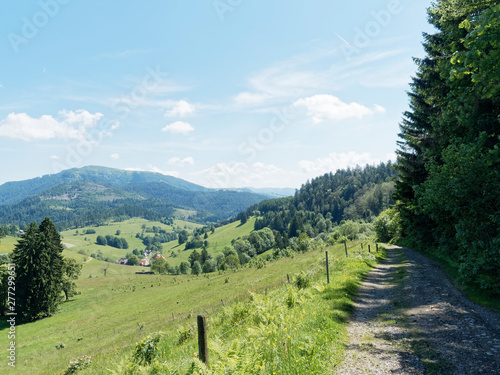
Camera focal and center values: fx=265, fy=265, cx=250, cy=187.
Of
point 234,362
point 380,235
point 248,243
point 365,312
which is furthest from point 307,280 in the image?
point 248,243

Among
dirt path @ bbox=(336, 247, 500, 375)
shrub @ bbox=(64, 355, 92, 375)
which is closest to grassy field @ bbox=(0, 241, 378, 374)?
shrub @ bbox=(64, 355, 92, 375)

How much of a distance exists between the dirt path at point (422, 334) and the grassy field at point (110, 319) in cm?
936

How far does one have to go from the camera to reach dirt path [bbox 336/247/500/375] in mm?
7348

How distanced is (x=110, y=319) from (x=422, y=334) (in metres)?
51.3

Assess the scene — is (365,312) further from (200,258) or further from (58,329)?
(200,258)

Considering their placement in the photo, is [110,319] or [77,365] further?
[110,319]

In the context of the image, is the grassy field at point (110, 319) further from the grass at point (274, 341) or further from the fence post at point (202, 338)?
the fence post at point (202, 338)

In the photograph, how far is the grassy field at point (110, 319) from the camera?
26.6m

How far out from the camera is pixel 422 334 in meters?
9.52

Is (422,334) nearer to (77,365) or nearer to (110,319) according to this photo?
(77,365)

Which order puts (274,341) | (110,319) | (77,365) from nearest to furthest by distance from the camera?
(274,341)
(77,365)
(110,319)

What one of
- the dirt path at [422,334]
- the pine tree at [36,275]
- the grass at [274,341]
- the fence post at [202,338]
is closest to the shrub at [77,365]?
the grass at [274,341]

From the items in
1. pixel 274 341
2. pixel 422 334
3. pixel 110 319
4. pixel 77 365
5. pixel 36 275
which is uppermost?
pixel 274 341

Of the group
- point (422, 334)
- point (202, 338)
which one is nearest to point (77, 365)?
point (202, 338)
